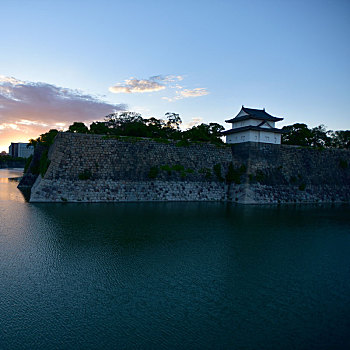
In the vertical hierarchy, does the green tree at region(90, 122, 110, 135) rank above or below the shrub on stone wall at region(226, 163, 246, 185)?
above

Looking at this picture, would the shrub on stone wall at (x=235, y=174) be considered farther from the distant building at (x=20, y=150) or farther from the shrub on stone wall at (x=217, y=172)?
the distant building at (x=20, y=150)

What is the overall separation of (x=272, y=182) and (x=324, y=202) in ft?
26.5

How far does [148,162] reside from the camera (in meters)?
28.2

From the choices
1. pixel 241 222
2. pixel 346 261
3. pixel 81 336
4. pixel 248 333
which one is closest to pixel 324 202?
pixel 241 222

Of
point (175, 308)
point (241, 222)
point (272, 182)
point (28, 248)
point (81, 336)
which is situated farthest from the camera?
point (272, 182)

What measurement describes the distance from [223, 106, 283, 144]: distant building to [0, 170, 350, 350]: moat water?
17079 mm

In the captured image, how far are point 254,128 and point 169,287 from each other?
25383 millimetres

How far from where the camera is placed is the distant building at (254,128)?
3106cm

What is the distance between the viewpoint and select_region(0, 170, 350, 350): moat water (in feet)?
19.7

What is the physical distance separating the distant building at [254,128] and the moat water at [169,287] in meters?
17.1

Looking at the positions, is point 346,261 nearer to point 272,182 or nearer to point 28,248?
point 28,248

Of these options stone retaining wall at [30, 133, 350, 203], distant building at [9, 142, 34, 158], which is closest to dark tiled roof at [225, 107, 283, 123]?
stone retaining wall at [30, 133, 350, 203]

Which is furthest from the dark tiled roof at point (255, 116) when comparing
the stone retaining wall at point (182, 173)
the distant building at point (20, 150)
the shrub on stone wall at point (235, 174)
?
the distant building at point (20, 150)

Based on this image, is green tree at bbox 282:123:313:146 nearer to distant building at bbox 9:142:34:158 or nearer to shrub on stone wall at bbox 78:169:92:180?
shrub on stone wall at bbox 78:169:92:180
